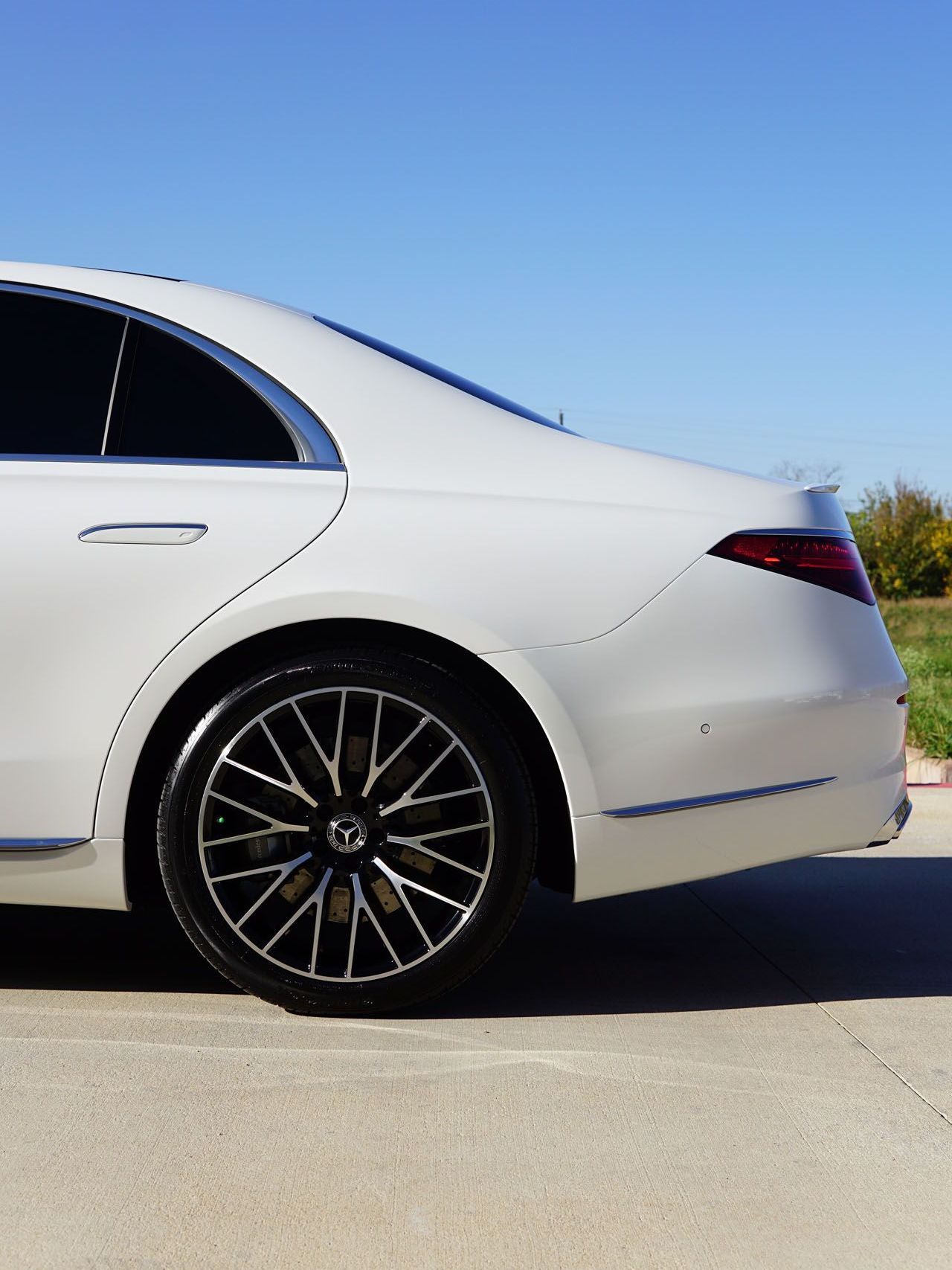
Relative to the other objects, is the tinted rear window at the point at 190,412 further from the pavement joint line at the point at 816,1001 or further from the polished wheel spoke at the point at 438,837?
the pavement joint line at the point at 816,1001

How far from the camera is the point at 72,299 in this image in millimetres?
3088

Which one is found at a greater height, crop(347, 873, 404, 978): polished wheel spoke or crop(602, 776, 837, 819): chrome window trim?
crop(602, 776, 837, 819): chrome window trim

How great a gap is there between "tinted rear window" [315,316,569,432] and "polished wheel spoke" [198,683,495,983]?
2.55 ft

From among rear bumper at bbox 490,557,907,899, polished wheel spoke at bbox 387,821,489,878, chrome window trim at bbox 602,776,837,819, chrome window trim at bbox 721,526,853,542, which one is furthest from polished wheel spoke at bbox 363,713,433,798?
chrome window trim at bbox 721,526,853,542

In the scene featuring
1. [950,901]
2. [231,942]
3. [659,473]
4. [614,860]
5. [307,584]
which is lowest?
[950,901]

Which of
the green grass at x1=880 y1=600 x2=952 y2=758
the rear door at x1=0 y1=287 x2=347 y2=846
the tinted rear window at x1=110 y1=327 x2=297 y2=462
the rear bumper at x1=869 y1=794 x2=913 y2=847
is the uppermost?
the tinted rear window at x1=110 y1=327 x2=297 y2=462

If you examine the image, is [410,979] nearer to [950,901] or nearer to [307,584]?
[307,584]

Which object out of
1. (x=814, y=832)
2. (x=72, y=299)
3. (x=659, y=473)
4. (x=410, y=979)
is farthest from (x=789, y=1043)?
(x=72, y=299)

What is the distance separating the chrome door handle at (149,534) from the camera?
2.85 m

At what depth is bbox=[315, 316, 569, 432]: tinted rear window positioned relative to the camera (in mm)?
3119

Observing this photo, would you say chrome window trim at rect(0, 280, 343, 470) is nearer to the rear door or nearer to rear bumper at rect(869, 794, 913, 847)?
the rear door

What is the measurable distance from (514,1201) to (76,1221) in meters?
0.70

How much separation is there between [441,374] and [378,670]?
0.80 meters

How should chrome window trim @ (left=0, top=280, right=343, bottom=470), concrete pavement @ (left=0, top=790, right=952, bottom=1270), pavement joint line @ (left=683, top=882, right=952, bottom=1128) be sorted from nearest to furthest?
concrete pavement @ (left=0, top=790, right=952, bottom=1270)
pavement joint line @ (left=683, top=882, right=952, bottom=1128)
chrome window trim @ (left=0, top=280, right=343, bottom=470)
